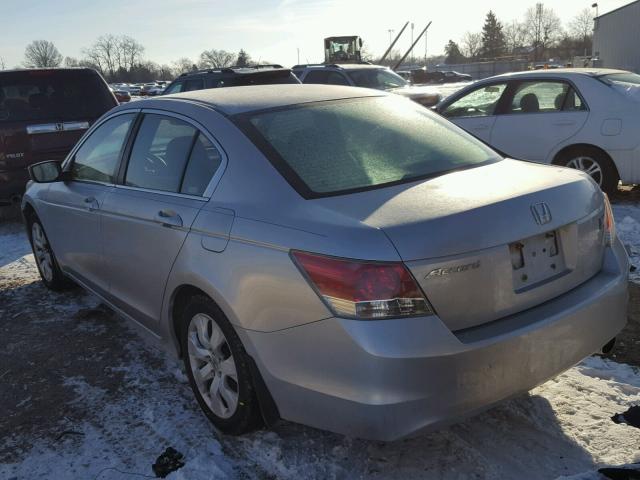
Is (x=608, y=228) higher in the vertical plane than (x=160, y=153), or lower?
lower

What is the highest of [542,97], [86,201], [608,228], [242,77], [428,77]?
[242,77]

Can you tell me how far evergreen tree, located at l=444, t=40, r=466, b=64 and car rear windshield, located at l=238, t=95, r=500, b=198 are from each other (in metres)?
117

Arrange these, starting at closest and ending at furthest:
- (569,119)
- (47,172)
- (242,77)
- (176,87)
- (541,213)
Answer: (541,213) < (47,172) < (569,119) < (242,77) < (176,87)

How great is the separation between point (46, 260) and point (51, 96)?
134 inches

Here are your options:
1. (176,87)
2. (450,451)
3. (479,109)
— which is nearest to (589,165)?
(479,109)

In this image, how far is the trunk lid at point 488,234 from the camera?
236 cm

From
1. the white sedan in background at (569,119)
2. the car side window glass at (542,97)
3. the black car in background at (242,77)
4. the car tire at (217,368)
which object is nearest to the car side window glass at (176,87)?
the black car in background at (242,77)

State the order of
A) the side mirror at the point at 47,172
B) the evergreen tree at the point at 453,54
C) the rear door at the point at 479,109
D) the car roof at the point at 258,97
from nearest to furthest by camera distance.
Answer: the car roof at the point at 258,97 < the side mirror at the point at 47,172 < the rear door at the point at 479,109 < the evergreen tree at the point at 453,54

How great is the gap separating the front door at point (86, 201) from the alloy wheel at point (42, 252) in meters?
0.41

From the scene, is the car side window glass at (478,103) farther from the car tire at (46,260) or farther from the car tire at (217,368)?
the car tire at (217,368)

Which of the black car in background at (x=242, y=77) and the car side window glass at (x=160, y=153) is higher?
the black car in background at (x=242, y=77)

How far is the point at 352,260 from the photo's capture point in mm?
2322

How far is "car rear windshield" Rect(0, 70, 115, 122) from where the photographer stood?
25.6ft

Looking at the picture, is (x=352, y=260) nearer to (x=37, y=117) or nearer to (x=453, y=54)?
(x=37, y=117)
